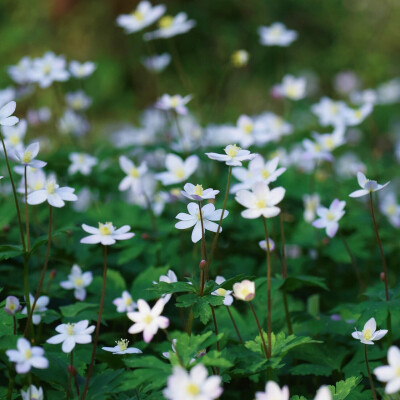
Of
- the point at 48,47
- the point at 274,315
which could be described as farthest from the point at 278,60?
the point at 274,315

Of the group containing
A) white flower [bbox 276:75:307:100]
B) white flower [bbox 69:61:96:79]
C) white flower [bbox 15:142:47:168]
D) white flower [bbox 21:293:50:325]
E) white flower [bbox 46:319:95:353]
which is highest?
white flower [bbox 15:142:47:168]

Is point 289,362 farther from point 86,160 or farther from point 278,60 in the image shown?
point 278,60

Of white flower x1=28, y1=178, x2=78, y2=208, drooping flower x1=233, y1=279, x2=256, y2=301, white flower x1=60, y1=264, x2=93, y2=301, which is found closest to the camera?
drooping flower x1=233, y1=279, x2=256, y2=301

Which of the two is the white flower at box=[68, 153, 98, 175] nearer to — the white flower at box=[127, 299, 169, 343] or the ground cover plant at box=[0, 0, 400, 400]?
the ground cover plant at box=[0, 0, 400, 400]

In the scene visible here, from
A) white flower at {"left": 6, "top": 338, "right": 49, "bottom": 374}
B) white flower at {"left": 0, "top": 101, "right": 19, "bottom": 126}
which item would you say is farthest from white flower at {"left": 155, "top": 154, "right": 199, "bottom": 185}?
white flower at {"left": 6, "top": 338, "right": 49, "bottom": 374}

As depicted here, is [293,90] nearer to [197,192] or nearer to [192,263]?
[192,263]

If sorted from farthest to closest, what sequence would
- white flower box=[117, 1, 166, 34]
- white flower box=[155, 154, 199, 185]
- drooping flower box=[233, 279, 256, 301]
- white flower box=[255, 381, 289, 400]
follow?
white flower box=[117, 1, 166, 34] → white flower box=[155, 154, 199, 185] → drooping flower box=[233, 279, 256, 301] → white flower box=[255, 381, 289, 400]

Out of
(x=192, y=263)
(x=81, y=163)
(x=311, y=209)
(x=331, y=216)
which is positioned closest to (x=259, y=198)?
(x=331, y=216)

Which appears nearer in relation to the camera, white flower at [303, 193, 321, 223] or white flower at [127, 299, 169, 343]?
white flower at [127, 299, 169, 343]
